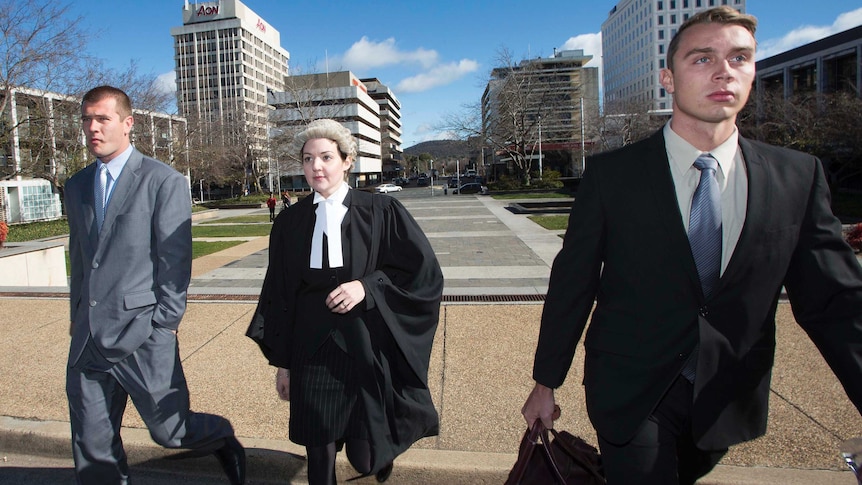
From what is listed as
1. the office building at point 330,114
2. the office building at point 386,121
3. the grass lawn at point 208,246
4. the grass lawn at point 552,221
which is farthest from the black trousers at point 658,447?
the office building at point 386,121

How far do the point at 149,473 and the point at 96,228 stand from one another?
1628 millimetres

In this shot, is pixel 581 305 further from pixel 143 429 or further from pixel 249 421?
pixel 143 429

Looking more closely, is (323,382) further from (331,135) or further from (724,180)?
(724,180)

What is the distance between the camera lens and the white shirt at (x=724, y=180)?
181cm

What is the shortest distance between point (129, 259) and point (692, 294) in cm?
238

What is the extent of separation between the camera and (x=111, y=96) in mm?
2787

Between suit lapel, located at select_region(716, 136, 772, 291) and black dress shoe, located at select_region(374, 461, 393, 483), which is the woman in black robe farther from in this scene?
suit lapel, located at select_region(716, 136, 772, 291)

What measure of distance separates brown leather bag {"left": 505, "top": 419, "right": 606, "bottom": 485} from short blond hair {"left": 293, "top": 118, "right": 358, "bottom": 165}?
1.55 meters

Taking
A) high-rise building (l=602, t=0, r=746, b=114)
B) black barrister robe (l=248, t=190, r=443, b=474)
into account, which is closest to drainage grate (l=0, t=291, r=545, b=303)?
black barrister robe (l=248, t=190, r=443, b=474)

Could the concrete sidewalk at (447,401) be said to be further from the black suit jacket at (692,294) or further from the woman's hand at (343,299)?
the black suit jacket at (692,294)

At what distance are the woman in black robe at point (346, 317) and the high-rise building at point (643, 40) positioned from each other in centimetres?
A: 9673

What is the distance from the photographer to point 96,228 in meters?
2.76

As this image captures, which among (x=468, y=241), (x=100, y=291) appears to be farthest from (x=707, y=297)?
(x=468, y=241)

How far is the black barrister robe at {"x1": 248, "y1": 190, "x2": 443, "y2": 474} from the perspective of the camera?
2594 millimetres
